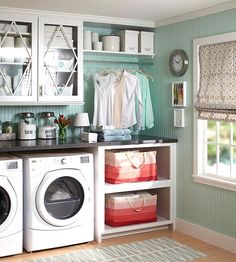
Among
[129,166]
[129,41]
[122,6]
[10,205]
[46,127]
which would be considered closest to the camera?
[10,205]

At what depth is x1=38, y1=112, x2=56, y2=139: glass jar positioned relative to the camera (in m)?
4.93

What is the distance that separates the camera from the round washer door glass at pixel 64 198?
14.5 ft

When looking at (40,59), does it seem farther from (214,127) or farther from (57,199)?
(214,127)

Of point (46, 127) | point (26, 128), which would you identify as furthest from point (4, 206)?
point (46, 127)

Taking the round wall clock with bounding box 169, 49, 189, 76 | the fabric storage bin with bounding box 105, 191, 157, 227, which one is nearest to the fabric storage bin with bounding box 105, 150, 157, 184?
the fabric storage bin with bounding box 105, 191, 157, 227

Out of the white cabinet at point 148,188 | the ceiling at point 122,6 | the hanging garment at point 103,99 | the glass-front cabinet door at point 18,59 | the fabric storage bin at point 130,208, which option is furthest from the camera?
the hanging garment at point 103,99

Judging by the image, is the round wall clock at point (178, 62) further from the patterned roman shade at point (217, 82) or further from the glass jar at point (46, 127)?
the glass jar at point (46, 127)

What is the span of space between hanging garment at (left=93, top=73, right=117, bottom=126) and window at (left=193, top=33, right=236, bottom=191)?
2.98 feet

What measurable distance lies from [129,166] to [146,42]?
1.44m

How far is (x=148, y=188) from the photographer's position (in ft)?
16.2

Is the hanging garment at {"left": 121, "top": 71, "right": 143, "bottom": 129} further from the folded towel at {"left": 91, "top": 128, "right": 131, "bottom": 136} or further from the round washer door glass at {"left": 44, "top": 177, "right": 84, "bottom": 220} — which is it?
the round washer door glass at {"left": 44, "top": 177, "right": 84, "bottom": 220}

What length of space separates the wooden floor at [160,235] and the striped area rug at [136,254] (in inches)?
3.6

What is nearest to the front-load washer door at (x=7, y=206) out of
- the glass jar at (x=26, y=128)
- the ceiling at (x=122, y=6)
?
the glass jar at (x=26, y=128)

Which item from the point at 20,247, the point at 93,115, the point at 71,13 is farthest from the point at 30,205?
the point at 71,13
